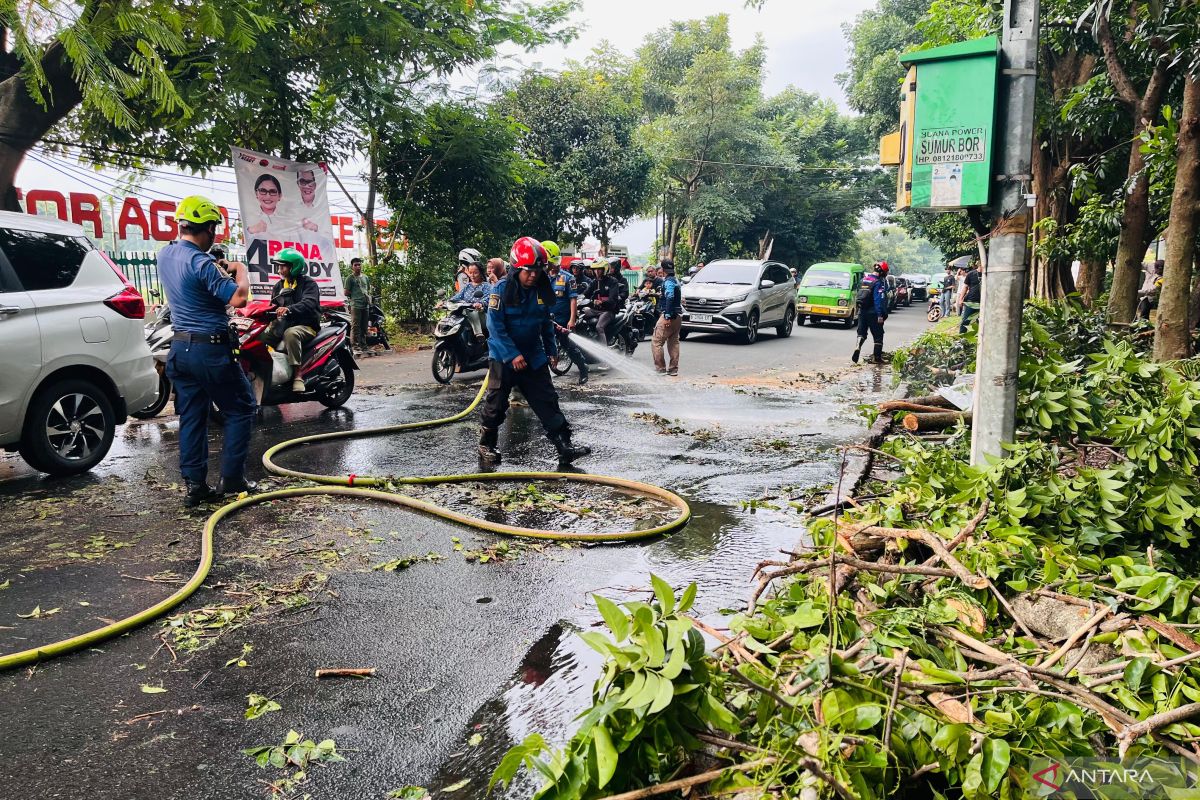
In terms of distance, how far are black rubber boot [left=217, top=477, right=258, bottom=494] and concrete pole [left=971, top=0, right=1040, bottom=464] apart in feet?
15.3

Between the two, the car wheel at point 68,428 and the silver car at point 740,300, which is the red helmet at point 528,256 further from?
the silver car at point 740,300

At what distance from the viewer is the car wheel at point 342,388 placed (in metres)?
9.48

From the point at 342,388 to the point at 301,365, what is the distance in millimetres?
737

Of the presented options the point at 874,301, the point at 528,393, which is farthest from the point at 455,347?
the point at 874,301

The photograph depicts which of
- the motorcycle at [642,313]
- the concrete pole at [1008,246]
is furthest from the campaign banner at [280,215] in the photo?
the concrete pole at [1008,246]

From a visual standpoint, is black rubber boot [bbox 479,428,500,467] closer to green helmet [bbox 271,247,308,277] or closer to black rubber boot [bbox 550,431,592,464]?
black rubber boot [bbox 550,431,592,464]

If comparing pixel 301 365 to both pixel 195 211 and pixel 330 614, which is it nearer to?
pixel 195 211

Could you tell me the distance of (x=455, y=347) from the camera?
11547mm

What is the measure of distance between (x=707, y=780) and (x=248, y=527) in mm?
3990

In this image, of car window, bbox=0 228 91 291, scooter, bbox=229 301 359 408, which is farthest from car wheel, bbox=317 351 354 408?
car window, bbox=0 228 91 291

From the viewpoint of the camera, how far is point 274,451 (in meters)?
6.91

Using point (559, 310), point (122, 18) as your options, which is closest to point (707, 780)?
point (122, 18)

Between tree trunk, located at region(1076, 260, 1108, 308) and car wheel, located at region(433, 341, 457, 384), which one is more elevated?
tree trunk, located at region(1076, 260, 1108, 308)

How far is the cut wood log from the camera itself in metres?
5.70
